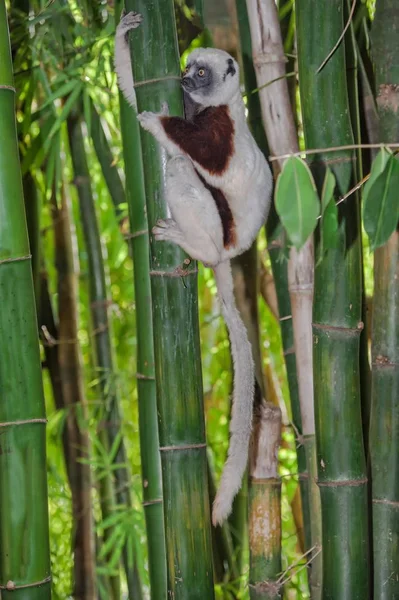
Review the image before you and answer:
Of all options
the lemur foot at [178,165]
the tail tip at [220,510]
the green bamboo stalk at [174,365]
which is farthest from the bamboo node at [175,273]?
the tail tip at [220,510]

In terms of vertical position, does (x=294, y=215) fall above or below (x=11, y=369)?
above

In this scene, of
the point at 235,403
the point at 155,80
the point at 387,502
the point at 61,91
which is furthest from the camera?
the point at 61,91

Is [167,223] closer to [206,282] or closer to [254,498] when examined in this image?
[254,498]

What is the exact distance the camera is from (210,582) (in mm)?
1279

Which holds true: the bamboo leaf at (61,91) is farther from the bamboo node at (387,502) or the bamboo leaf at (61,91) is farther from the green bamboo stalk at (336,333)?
the bamboo node at (387,502)

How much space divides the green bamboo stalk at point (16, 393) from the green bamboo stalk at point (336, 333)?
1.53 feet

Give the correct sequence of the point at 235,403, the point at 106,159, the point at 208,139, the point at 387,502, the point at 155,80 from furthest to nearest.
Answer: the point at 106,159
the point at 208,139
the point at 235,403
the point at 387,502
the point at 155,80

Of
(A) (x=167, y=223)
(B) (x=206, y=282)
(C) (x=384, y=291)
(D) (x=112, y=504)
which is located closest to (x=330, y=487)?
(C) (x=384, y=291)

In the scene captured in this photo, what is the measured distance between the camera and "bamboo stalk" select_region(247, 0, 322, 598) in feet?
4.72

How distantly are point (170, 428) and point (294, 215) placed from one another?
531 mm

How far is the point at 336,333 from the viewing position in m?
1.27

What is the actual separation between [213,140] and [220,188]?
0.34 ft

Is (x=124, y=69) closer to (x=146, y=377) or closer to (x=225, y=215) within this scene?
(x=225, y=215)

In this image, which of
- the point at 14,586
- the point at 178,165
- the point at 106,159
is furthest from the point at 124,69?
the point at 14,586
